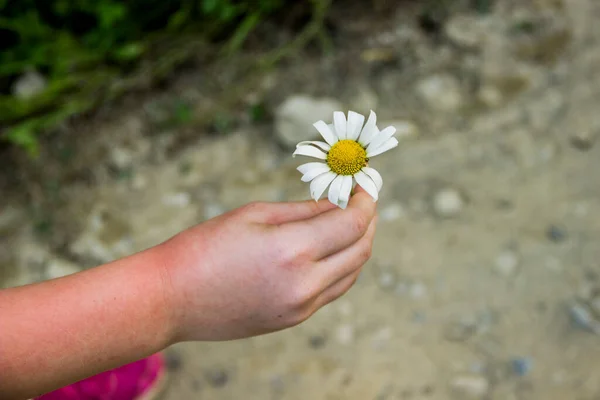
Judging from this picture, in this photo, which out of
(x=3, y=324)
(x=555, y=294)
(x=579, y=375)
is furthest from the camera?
(x=555, y=294)

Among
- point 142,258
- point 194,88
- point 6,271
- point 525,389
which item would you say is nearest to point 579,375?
point 525,389

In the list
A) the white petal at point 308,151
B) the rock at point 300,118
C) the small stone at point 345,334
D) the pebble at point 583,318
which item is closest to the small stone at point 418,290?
the small stone at point 345,334

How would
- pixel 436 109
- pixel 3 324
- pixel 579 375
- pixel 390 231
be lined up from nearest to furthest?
pixel 3 324, pixel 579 375, pixel 390 231, pixel 436 109

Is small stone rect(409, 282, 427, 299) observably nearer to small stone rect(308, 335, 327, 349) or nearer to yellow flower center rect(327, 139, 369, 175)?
small stone rect(308, 335, 327, 349)

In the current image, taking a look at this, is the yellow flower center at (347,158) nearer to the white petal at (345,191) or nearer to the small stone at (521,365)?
the white petal at (345,191)

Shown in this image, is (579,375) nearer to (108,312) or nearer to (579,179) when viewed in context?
(579,179)

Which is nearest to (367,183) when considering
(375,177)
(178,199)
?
(375,177)
